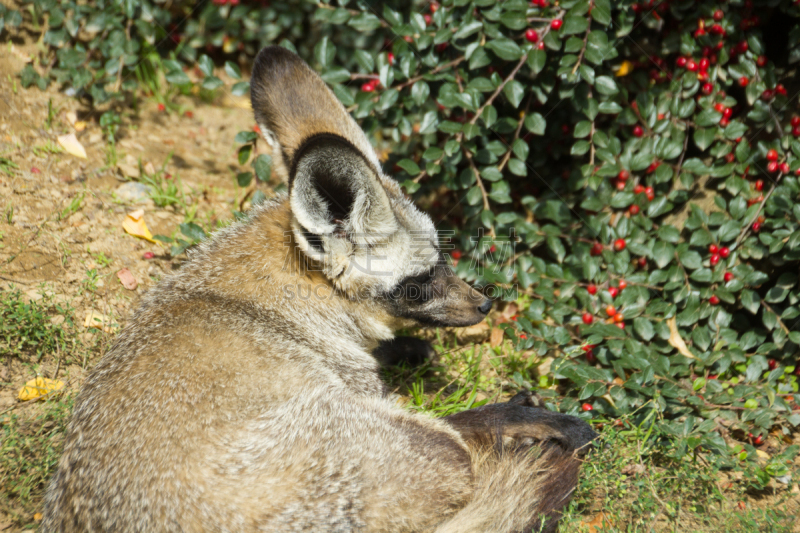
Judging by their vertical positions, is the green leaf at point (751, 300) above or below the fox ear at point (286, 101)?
below

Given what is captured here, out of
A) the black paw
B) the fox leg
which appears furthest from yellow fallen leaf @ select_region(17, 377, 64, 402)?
the fox leg

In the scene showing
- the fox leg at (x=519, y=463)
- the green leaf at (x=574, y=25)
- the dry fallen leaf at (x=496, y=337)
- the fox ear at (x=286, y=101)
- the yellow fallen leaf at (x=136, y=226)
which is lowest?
the yellow fallen leaf at (x=136, y=226)

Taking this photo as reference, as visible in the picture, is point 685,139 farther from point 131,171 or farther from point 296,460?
point 131,171

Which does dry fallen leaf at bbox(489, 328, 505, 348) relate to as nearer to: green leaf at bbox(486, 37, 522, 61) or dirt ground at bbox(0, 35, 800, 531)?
dirt ground at bbox(0, 35, 800, 531)

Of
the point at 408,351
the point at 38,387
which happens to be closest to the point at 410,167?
the point at 408,351

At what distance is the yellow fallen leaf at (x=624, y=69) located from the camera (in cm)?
436

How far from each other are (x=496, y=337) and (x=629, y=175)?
5.71 feet

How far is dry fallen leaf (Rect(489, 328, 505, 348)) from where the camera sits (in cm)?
466

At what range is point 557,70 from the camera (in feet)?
13.4

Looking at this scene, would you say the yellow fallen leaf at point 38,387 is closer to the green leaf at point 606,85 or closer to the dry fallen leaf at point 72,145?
the dry fallen leaf at point 72,145

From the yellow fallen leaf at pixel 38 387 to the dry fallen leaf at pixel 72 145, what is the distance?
244 cm

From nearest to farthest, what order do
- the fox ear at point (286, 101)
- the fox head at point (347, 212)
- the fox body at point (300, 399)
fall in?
the fox body at point (300, 399) → the fox head at point (347, 212) → the fox ear at point (286, 101)

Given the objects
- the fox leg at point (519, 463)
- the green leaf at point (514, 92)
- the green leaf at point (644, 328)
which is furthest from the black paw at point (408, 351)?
the green leaf at point (514, 92)

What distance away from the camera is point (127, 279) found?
4.38m
